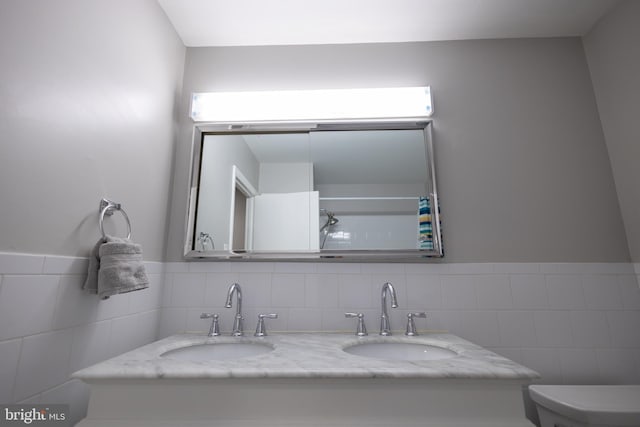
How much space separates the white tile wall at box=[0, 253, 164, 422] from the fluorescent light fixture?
2.94 ft

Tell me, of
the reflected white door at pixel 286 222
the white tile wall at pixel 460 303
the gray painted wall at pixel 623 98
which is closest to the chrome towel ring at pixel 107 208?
the white tile wall at pixel 460 303

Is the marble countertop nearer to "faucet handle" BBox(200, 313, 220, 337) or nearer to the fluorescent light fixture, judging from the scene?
"faucet handle" BBox(200, 313, 220, 337)

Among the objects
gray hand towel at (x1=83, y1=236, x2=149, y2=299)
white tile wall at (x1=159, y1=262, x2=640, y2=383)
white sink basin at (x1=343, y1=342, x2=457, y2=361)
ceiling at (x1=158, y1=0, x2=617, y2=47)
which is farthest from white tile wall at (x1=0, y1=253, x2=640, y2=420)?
ceiling at (x1=158, y1=0, x2=617, y2=47)

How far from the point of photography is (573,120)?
1.45 m

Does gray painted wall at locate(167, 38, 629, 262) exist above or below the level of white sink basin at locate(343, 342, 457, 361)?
above

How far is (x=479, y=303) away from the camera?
132 cm

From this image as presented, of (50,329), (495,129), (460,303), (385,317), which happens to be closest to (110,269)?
→ (50,329)

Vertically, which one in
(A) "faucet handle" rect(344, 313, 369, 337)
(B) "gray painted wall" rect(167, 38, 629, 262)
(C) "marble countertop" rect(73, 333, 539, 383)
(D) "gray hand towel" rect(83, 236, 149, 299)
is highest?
(B) "gray painted wall" rect(167, 38, 629, 262)

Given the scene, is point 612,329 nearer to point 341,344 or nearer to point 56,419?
point 341,344

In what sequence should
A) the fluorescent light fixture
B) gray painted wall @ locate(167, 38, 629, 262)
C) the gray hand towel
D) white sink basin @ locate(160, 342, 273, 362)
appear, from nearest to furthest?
the gray hand towel < white sink basin @ locate(160, 342, 273, 362) < gray painted wall @ locate(167, 38, 629, 262) < the fluorescent light fixture

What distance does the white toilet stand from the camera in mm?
951

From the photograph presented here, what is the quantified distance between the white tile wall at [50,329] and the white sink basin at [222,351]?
0.79 feet

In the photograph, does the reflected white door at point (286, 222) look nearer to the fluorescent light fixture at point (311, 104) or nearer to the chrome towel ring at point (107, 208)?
the fluorescent light fixture at point (311, 104)

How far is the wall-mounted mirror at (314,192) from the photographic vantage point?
4.52 ft
